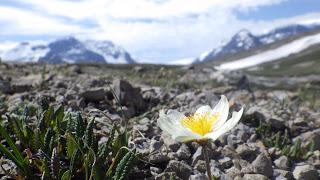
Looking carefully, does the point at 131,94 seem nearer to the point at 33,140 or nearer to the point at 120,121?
the point at 120,121

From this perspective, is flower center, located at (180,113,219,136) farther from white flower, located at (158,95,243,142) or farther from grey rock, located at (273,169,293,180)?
grey rock, located at (273,169,293,180)

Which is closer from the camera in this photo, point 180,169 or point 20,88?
point 180,169

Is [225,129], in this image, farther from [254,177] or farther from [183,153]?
[183,153]

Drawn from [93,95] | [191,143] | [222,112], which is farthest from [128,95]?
[222,112]

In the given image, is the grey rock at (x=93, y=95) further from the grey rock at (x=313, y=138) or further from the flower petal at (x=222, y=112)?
the flower petal at (x=222, y=112)

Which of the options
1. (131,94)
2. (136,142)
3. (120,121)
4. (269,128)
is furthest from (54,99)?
(269,128)

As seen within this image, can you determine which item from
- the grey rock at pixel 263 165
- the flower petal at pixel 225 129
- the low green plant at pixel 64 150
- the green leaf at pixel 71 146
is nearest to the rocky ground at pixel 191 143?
the grey rock at pixel 263 165
